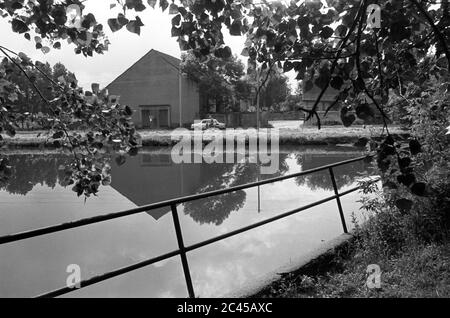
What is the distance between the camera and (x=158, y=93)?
45.3 metres

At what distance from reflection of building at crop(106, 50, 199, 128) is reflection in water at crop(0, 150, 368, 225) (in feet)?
75.9

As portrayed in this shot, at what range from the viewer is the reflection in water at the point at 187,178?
9578 millimetres

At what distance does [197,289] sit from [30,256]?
303 cm

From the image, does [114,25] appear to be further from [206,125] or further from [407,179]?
[206,125]

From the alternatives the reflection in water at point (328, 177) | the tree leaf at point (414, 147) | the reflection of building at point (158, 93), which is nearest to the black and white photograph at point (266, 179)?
the tree leaf at point (414, 147)

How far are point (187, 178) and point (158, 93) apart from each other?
31.7 metres

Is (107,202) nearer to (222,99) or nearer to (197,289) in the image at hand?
(197,289)

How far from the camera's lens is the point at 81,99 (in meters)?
3.32

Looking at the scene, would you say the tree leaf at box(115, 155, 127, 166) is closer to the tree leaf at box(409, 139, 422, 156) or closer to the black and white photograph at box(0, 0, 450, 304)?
the black and white photograph at box(0, 0, 450, 304)

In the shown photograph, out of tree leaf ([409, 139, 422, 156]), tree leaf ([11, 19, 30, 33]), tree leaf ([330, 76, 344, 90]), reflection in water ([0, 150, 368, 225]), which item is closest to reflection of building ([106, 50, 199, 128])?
reflection in water ([0, 150, 368, 225])

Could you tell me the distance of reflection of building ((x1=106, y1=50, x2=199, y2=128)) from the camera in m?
44.8

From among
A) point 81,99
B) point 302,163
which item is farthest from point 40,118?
point 302,163

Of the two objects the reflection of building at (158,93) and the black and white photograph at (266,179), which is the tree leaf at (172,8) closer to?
the black and white photograph at (266,179)

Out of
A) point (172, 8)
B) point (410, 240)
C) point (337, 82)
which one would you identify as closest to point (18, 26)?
point (172, 8)
